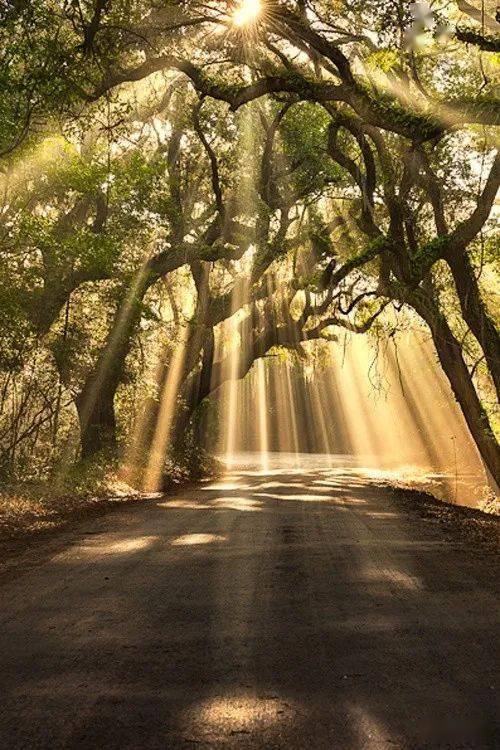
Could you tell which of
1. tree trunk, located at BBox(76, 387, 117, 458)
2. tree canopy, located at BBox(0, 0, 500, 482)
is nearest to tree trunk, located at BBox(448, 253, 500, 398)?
tree canopy, located at BBox(0, 0, 500, 482)

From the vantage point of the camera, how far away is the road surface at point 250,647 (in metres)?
3.43

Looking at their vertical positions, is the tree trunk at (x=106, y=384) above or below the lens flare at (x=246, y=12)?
below

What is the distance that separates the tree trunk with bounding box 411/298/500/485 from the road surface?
636cm

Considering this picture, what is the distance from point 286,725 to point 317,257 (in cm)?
1945

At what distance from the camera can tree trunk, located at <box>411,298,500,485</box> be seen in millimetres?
14867

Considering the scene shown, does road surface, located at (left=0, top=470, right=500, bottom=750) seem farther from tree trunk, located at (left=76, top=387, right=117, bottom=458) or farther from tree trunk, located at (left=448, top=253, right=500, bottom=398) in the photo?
tree trunk, located at (left=76, top=387, right=117, bottom=458)

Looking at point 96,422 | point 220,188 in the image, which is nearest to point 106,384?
point 96,422

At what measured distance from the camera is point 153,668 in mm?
4234

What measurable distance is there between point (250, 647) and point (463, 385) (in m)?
11.5

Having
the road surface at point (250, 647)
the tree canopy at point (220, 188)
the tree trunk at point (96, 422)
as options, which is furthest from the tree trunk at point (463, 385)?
the tree trunk at point (96, 422)

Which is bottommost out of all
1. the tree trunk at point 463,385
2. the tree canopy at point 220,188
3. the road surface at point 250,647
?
the road surface at point 250,647

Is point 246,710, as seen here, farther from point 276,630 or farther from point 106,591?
point 106,591

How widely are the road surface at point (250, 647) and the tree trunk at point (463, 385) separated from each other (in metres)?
6.36

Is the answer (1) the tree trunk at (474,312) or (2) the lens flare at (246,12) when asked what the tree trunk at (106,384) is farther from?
(2) the lens flare at (246,12)
